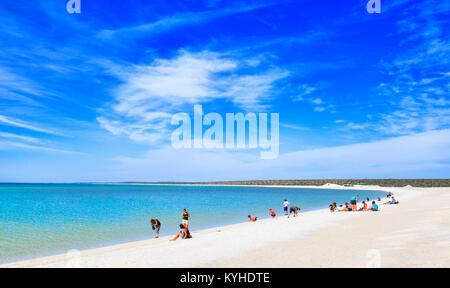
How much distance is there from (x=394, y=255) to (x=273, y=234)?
781 centimetres

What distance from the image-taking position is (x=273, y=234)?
1806 centimetres
